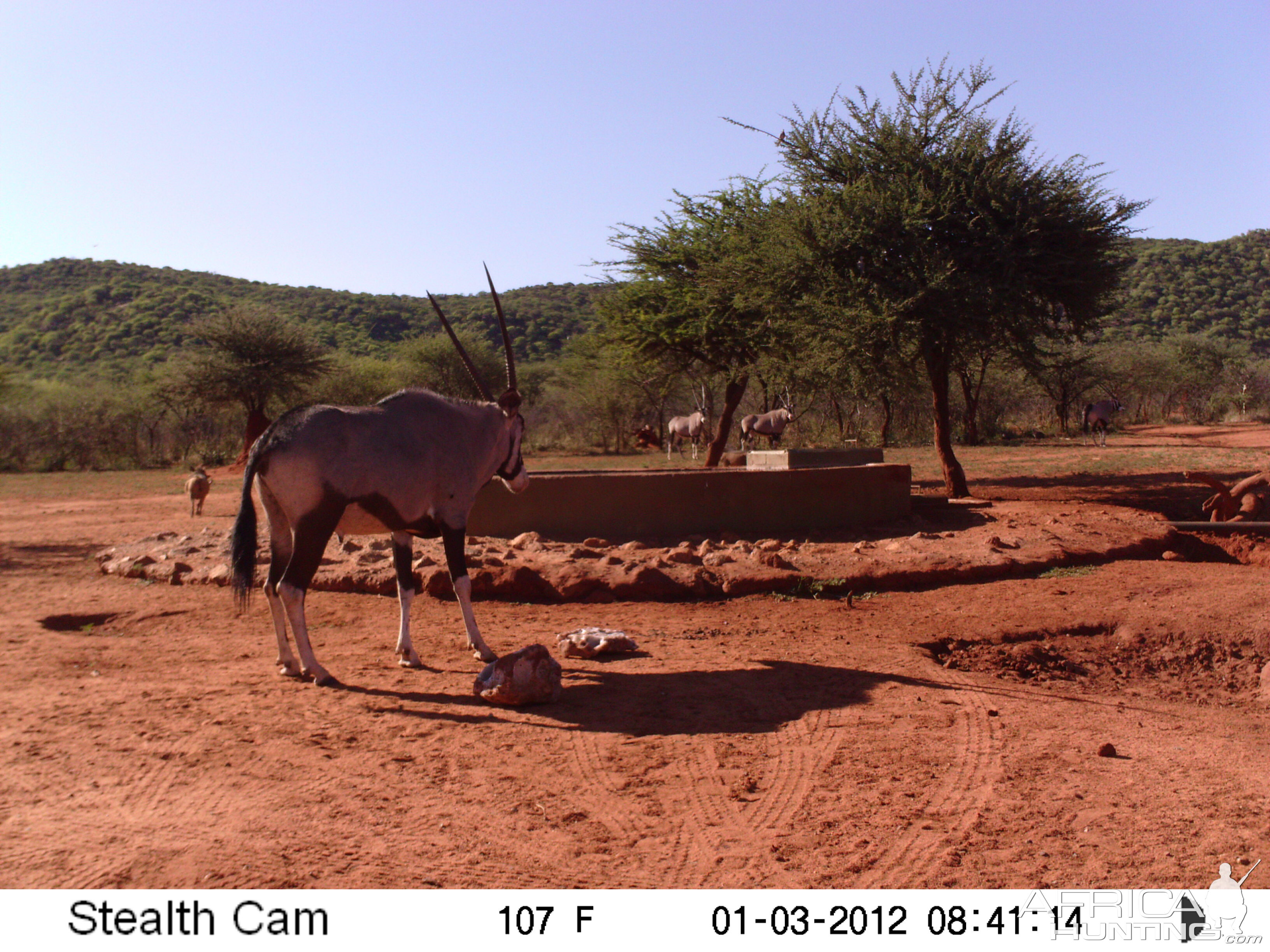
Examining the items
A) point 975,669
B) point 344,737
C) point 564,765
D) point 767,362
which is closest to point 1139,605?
point 975,669

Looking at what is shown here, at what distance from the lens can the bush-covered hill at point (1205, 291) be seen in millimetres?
54469

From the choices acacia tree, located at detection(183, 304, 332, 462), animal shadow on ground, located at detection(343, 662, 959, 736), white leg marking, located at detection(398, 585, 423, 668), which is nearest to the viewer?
animal shadow on ground, located at detection(343, 662, 959, 736)

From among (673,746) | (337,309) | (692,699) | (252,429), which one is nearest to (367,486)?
(692,699)

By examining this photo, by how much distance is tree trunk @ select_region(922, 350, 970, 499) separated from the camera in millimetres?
14906

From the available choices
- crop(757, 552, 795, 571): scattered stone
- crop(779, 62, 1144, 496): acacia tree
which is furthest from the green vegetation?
crop(757, 552, 795, 571): scattered stone

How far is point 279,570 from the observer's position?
21.0 feet

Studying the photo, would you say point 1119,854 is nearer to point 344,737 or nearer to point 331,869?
point 331,869

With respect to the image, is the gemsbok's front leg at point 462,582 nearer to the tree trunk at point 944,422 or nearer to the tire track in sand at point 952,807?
the tire track in sand at point 952,807

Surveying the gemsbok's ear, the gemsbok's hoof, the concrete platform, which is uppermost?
the gemsbok's ear

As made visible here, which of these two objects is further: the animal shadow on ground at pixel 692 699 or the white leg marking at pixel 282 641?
the white leg marking at pixel 282 641

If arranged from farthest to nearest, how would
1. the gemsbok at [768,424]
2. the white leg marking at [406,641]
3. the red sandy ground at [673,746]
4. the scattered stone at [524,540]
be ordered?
1. the gemsbok at [768,424]
2. the scattered stone at [524,540]
3. the white leg marking at [406,641]
4. the red sandy ground at [673,746]

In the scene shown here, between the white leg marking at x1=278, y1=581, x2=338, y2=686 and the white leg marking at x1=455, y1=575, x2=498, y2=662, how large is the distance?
3.17 feet

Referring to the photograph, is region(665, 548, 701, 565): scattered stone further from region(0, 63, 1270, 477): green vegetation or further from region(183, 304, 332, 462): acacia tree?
region(183, 304, 332, 462): acacia tree

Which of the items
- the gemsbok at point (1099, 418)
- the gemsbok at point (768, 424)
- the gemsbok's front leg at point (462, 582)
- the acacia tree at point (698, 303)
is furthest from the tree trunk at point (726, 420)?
the gemsbok's front leg at point (462, 582)
